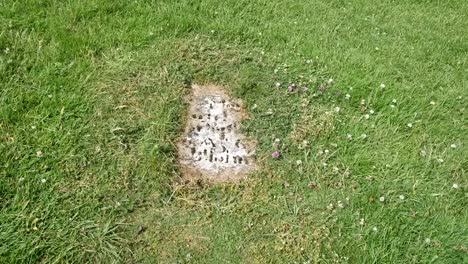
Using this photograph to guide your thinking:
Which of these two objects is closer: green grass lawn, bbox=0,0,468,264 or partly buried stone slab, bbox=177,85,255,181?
green grass lawn, bbox=0,0,468,264

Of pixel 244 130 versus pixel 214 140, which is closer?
pixel 214 140

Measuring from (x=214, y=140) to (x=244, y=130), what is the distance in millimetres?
324

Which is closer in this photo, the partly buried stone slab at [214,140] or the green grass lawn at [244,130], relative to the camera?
the green grass lawn at [244,130]

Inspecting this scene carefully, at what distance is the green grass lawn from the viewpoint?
3.24 metres

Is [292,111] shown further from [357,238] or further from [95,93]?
[95,93]

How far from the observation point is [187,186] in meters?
3.55

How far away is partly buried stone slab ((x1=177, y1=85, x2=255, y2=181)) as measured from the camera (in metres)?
3.78

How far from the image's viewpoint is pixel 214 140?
4.03 m

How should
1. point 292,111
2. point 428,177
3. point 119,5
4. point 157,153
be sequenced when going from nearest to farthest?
point 157,153
point 428,177
point 292,111
point 119,5

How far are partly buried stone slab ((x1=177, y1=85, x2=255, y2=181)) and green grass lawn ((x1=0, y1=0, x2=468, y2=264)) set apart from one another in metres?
0.11

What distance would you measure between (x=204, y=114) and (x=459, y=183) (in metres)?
2.49

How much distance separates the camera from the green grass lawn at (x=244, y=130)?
3.24m

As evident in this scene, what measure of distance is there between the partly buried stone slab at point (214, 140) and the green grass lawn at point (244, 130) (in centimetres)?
11

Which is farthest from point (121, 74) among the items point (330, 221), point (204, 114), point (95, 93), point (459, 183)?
point (459, 183)
